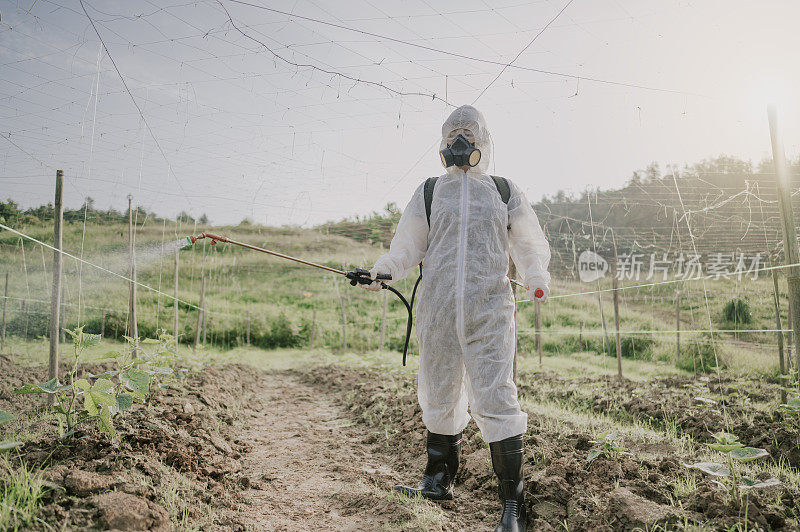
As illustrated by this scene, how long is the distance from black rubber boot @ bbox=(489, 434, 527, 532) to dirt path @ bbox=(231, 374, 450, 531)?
0.31m

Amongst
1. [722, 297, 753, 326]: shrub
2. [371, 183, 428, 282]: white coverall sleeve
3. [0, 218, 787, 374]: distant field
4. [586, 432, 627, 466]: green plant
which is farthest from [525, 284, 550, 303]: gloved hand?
[722, 297, 753, 326]: shrub

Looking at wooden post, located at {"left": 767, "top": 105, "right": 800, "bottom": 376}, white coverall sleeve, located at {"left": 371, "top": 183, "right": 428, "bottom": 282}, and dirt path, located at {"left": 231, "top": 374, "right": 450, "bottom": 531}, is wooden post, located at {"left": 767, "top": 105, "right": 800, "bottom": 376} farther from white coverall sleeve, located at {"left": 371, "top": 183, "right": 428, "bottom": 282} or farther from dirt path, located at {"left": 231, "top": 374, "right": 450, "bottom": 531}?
dirt path, located at {"left": 231, "top": 374, "right": 450, "bottom": 531}

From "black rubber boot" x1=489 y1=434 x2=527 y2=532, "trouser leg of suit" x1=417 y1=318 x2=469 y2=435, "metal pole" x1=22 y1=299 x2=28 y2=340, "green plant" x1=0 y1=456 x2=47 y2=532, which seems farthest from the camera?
"metal pole" x1=22 y1=299 x2=28 y2=340

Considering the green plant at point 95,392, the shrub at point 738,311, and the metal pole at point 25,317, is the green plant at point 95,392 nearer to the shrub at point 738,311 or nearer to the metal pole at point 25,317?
the metal pole at point 25,317

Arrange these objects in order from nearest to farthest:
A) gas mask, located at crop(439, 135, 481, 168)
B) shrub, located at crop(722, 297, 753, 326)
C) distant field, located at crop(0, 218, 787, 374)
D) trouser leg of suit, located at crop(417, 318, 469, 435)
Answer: trouser leg of suit, located at crop(417, 318, 469, 435), gas mask, located at crop(439, 135, 481, 168), distant field, located at crop(0, 218, 787, 374), shrub, located at crop(722, 297, 753, 326)

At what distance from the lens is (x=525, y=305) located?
10406mm

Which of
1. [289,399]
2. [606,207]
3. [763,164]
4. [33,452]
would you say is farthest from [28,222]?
[763,164]

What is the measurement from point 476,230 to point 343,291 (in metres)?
10.3

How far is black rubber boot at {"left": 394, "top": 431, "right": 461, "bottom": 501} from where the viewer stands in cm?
227

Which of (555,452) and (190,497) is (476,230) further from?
(190,497)

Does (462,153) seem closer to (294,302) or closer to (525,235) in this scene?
(525,235)

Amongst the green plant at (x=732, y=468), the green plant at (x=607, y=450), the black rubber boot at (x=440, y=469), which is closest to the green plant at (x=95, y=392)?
the black rubber boot at (x=440, y=469)

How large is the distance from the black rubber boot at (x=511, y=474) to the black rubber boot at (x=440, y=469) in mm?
314

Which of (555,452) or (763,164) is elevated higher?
(763,164)
